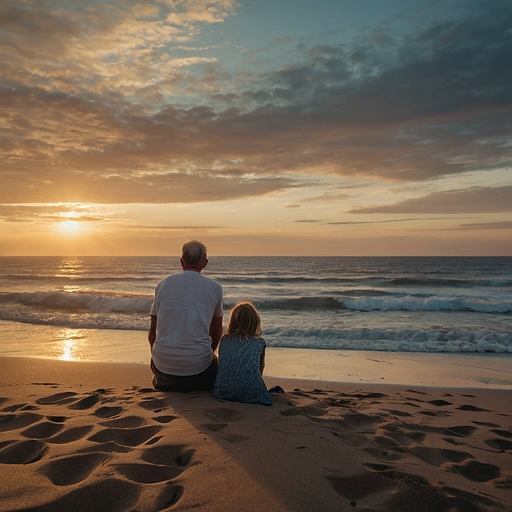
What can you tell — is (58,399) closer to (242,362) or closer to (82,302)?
(242,362)

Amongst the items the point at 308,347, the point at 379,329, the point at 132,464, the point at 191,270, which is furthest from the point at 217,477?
the point at 379,329

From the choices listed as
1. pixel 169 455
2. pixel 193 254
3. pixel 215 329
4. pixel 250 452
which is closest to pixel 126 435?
pixel 169 455

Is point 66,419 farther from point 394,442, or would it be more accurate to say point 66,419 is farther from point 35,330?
point 35,330

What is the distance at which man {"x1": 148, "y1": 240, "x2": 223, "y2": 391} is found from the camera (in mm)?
4352

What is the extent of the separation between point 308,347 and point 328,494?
24.5 feet

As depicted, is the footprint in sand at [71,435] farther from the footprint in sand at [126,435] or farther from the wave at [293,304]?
the wave at [293,304]

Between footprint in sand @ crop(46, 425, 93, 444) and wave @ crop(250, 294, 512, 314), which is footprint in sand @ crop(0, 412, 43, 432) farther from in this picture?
wave @ crop(250, 294, 512, 314)

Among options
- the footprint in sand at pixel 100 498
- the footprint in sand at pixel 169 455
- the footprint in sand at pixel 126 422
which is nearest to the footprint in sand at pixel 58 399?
the footprint in sand at pixel 126 422

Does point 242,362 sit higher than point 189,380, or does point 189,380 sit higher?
point 242,362

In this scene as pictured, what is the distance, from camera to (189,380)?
4562 mm

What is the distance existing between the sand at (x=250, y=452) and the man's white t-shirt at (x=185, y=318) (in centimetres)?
40

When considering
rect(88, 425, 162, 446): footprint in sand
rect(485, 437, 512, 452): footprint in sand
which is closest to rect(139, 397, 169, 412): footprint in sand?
rect(88, 425, 162, 446): footprint in sand

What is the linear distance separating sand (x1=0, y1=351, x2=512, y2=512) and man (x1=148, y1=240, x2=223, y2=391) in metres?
0.23

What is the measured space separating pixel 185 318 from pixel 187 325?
0.07 meters
